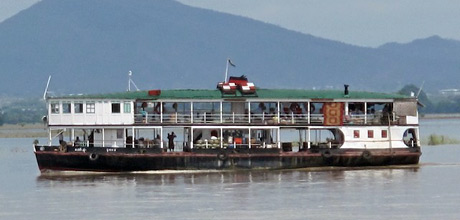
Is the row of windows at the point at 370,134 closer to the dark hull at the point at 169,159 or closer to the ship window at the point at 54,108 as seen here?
the dark hull at the point at 169,159

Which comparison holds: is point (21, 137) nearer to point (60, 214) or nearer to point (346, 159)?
point (346, 159)

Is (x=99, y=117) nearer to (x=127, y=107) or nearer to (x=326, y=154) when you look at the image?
(x=127, y=107)

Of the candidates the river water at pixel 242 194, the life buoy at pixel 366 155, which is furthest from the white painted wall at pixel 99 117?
the life buoy at pixel 366 155

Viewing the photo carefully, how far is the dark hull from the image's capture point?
5991 centimetres

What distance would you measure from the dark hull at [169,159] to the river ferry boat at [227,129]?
44mm

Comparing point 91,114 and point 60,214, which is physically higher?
point 91,114

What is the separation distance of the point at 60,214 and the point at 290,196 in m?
8.93

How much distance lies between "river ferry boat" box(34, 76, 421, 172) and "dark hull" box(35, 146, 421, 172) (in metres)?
0.04

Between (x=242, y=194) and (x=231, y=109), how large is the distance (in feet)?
41.6

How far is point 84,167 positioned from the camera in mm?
60062

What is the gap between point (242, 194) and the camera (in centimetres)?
5034

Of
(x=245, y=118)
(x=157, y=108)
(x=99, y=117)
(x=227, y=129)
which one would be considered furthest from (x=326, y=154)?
(x=99, y=117)

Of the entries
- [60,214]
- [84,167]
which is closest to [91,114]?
[84,167]

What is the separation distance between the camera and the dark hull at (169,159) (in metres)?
59.9
